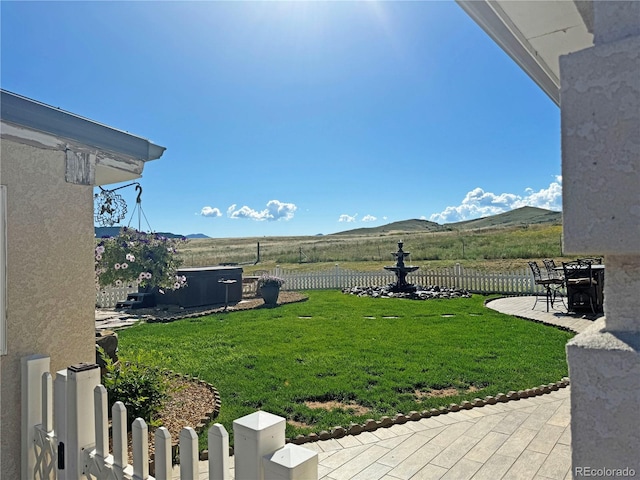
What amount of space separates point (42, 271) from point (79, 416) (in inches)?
33.2

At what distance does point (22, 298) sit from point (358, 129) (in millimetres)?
15153

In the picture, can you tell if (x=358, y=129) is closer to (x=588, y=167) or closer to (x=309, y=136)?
(x=309, y=136)

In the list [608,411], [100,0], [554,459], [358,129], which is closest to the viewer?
[608,411]

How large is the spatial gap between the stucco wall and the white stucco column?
245 cm

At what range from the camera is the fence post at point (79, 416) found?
6.05ft

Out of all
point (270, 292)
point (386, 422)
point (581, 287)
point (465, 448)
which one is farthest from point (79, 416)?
point (581, 287)

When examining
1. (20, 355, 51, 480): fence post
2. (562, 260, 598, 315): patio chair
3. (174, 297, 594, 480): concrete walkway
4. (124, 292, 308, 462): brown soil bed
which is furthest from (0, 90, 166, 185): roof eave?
(562, 260, 598, 315): patio chair

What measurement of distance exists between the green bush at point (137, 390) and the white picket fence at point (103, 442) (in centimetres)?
87

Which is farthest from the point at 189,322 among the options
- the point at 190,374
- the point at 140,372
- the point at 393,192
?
the point at 393,192

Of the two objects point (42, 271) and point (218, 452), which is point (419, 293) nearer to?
point (42, 271)

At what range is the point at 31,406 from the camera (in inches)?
81.1

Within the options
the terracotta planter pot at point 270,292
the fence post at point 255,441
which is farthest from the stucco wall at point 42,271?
the terracotta planter pot at point 270,292

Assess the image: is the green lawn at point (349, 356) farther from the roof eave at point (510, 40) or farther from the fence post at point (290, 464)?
the roof eave at point (510, 40)

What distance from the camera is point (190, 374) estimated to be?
4.95 m
